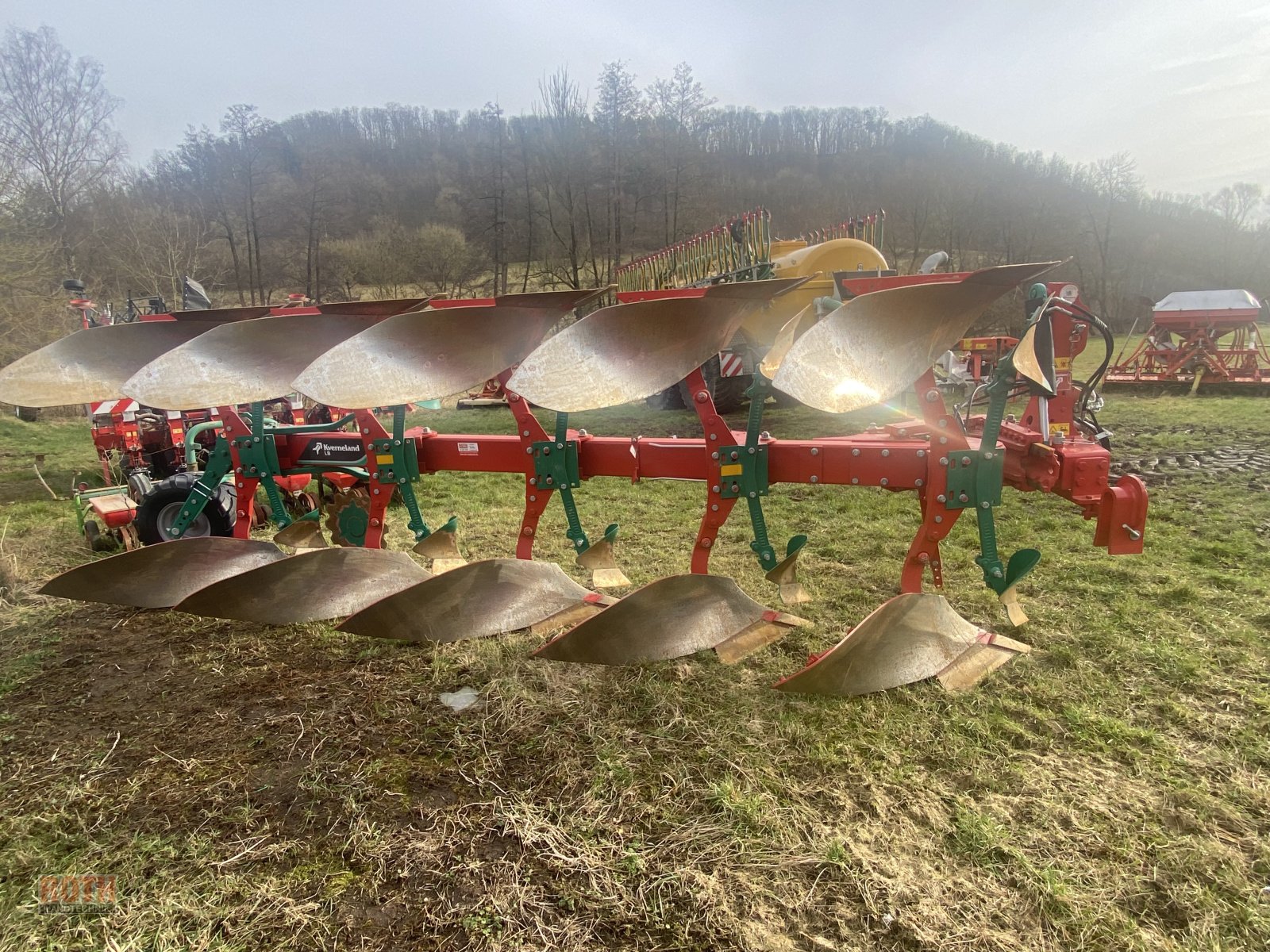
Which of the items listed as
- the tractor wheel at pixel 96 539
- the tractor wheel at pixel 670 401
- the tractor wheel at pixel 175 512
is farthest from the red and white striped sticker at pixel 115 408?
the tractor wheel at pixel 670 401

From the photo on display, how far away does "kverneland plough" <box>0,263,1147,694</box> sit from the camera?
192cm

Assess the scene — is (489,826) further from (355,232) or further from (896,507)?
(355,232)

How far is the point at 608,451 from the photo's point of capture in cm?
265

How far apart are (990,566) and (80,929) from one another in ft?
8.85

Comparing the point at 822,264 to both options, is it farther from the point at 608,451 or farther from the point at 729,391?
the point at 608,451

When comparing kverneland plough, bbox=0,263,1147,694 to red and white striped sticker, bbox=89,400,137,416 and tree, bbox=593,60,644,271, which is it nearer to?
red and white striped sticker, bbox=89,400,137,416

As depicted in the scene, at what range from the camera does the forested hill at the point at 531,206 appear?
18469 millimetres

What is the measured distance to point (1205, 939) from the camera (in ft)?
4.66

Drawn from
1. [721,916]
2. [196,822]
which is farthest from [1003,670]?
[196,822]

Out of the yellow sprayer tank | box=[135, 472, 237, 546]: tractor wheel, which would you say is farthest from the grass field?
the yellow sprayer tank

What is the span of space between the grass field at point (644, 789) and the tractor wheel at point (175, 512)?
587 millimetres

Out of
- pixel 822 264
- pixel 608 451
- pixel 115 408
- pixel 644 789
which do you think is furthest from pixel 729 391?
pixel 644 789

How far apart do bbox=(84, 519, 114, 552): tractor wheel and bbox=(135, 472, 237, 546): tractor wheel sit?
2.08 ft

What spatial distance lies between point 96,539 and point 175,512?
905 millimetres
